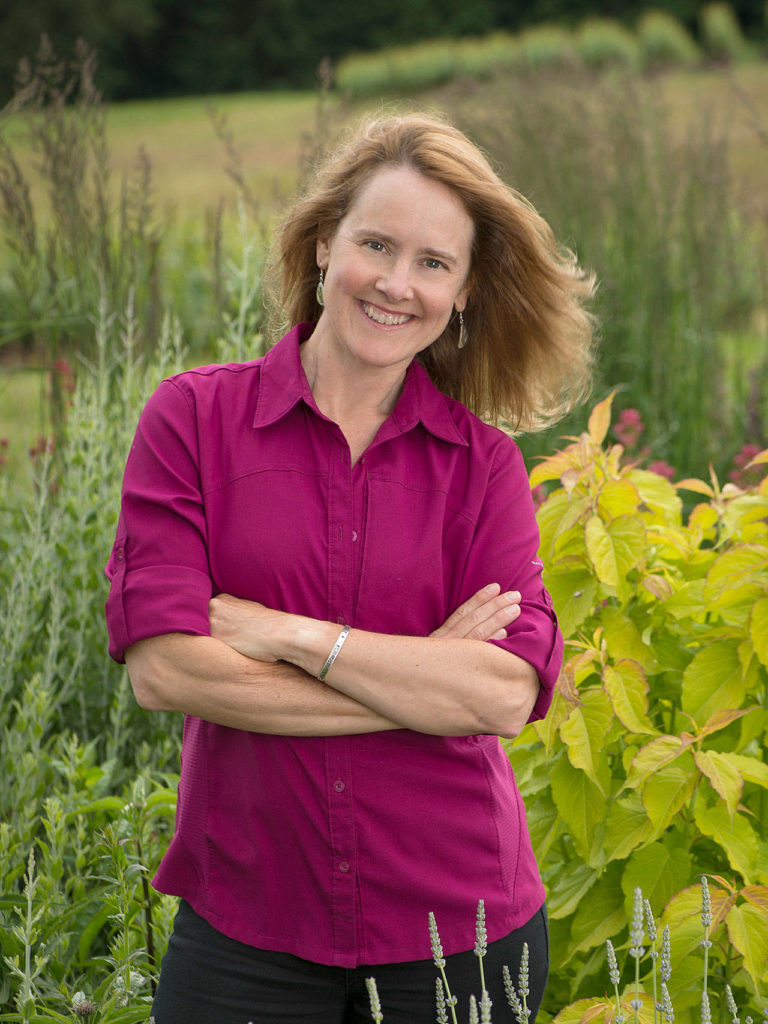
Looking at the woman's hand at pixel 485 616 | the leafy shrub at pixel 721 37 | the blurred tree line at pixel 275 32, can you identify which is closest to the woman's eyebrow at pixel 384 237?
the woman's hand at pixel 485 616

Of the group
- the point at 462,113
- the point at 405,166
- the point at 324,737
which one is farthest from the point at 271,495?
the point at 462,113

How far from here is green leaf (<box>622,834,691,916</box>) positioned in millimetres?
1810

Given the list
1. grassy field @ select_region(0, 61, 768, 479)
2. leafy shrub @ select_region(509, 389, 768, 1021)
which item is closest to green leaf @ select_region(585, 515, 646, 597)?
leafy shrub @ select_region(509, 389, 768, 1021)

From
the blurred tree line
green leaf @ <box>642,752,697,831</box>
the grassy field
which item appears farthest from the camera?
the blurred tree line

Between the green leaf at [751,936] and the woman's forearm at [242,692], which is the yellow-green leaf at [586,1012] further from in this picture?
the woman's forearm at [242,692]

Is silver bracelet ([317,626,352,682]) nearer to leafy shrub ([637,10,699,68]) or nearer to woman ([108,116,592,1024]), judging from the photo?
woman ([108,116,592,1024])

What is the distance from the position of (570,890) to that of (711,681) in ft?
1.49

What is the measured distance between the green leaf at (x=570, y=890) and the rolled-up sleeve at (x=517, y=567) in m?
0.43

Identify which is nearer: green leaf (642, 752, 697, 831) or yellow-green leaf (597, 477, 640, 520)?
green leaf (642, 752, 697, 831)

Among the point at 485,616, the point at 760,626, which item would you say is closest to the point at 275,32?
the point at 760,626

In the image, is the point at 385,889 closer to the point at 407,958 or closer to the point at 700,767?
the point at 407,958

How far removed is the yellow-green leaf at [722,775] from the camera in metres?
1.64

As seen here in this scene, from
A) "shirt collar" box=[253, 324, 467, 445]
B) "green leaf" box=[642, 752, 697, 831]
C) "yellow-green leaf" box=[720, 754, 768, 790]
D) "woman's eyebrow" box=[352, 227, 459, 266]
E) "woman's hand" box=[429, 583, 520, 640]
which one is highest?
"woman's eyebrow" box=[352, 227, 459, 266]

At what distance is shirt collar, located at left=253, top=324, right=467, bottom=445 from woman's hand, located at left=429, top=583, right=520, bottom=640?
10.0 inches
